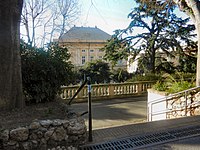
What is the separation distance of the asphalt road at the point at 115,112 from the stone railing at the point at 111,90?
0.50m

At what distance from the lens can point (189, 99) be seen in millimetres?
5668

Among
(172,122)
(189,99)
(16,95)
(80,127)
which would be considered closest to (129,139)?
(80,127)

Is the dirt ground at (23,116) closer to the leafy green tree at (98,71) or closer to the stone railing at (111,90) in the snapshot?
the stone railing at (111,90)

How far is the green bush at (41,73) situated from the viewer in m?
4.21

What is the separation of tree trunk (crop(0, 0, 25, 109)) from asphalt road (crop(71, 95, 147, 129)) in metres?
1.99

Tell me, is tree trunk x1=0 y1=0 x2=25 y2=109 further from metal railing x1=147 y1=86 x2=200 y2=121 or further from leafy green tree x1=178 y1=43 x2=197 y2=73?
leafy green tree x1=178 y1=43 x2=197 y2=73

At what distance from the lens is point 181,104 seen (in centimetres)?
583

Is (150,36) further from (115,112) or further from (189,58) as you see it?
(115,112)

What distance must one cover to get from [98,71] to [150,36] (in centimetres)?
525

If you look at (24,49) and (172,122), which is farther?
(24,49)

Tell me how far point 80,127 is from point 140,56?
12376 mm

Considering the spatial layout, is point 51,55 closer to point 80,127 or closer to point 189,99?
point 80,127

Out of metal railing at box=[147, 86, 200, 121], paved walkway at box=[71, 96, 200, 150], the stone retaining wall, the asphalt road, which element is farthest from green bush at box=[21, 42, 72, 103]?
metal railing at box=[147, 86, 200, 121]

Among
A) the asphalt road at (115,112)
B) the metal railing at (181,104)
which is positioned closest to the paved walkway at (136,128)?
the asphalt road at (115,112)
